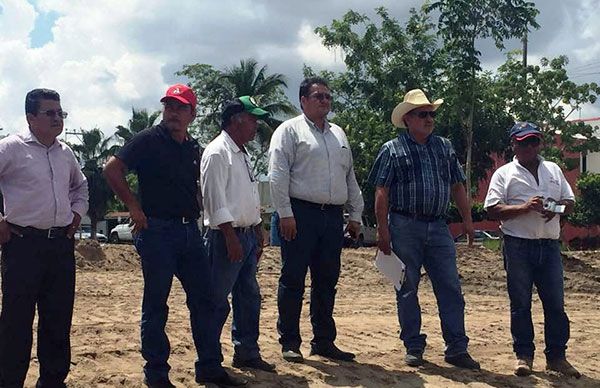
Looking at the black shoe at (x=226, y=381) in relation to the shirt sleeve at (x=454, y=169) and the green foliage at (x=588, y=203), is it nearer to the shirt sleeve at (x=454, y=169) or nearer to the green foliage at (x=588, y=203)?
the shirt sleeve at (x=454, y=169)

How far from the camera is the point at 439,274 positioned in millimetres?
6227

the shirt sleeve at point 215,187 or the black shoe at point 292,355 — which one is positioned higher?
the shirt sleeve at point 215,187

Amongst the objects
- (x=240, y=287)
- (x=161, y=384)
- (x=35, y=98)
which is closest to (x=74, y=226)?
(x=35, y=98)

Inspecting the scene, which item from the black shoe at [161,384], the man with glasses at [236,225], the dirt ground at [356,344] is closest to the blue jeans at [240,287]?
the man with glasses at [236,225]

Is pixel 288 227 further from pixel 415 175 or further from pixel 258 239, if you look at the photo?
pixel 415 175

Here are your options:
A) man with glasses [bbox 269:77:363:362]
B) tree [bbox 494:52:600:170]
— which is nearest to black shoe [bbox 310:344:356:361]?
man with glasses [bbox 269:77:363:362]

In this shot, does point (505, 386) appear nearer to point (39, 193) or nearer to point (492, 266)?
point (39, 193)

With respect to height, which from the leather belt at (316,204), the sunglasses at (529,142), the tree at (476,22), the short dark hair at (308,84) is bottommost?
the leather belt at (316,204)

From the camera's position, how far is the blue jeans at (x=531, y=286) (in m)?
6.13

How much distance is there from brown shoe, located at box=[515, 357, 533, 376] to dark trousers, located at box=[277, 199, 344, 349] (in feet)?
4.84

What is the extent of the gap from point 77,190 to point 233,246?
1.15 m

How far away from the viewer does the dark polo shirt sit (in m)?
5.06

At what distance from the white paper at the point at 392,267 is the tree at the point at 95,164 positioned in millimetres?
42659

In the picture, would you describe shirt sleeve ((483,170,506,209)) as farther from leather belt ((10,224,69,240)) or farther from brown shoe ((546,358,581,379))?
leather belt ((10,224,69,240))
